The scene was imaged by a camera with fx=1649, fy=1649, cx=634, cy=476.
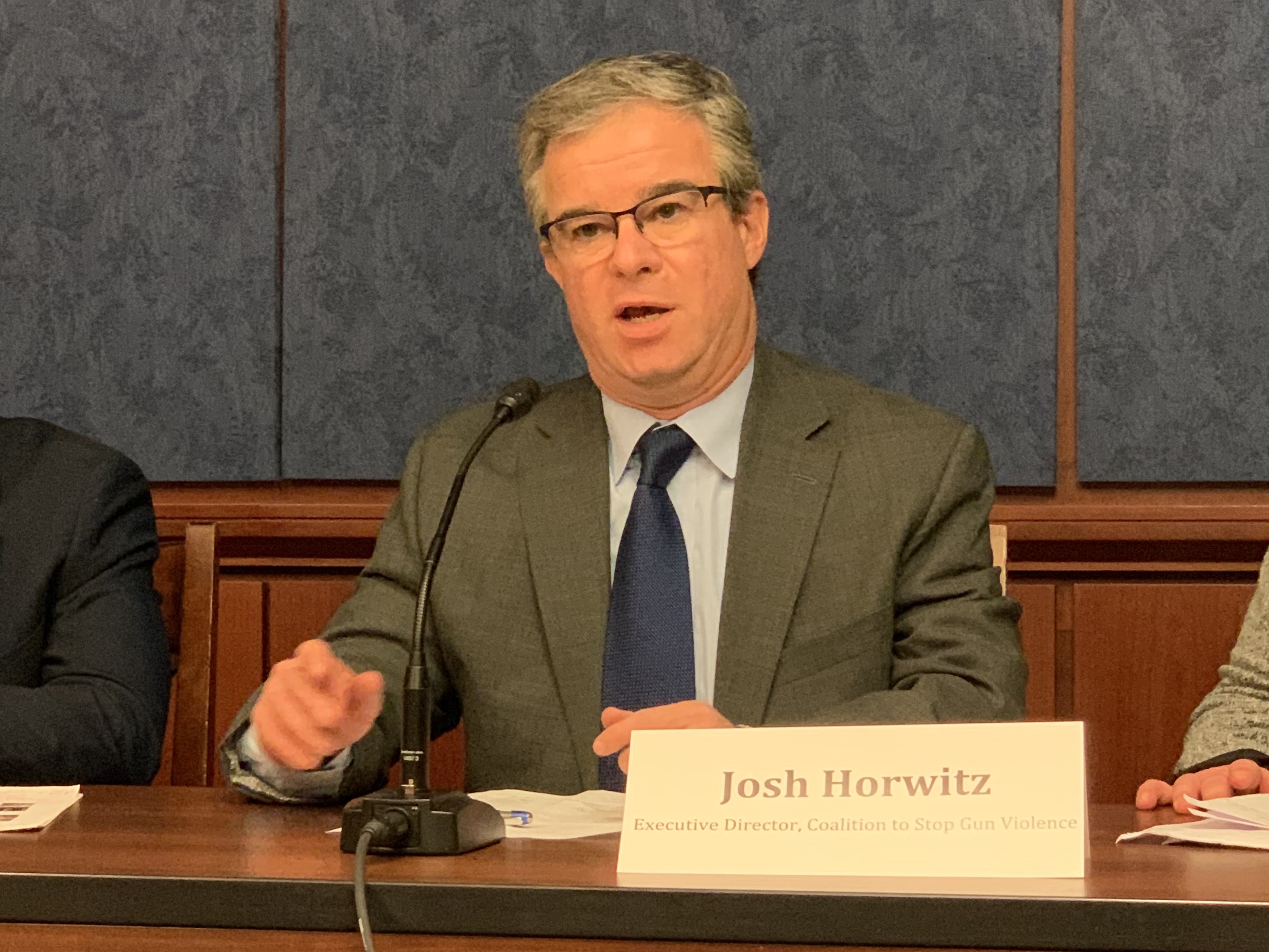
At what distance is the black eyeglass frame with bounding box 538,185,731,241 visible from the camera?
1976mm

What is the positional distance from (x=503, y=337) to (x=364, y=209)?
0.33 m

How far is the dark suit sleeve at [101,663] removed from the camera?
183 cm

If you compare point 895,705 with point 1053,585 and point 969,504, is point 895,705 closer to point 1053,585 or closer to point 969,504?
point 969,504

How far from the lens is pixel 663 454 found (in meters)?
1.97

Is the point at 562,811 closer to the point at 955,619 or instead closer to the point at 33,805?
the point at 33,805

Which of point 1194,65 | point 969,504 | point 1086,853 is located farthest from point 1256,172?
point 1086,853

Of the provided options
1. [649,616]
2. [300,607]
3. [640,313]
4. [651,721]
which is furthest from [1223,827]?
[300,607]

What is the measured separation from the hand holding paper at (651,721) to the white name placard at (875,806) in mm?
164

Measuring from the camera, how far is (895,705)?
5.54 ft

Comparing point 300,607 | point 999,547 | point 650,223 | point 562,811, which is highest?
point 650,223

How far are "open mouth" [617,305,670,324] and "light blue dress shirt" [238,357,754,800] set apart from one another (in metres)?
0.12

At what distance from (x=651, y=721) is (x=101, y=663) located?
0.86m

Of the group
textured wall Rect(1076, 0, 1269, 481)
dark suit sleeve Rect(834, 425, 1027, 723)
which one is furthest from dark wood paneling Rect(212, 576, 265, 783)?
textured wall Rect(1076, 0, 1269, 481)

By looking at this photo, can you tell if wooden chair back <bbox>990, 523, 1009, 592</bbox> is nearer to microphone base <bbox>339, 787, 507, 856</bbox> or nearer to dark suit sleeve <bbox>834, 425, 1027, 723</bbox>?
dark suit sleeve <bbox>834, 425, 1027, 723</bbox>
